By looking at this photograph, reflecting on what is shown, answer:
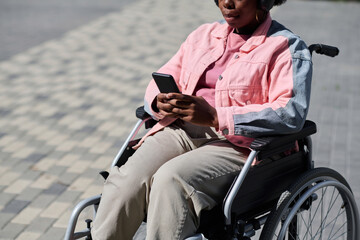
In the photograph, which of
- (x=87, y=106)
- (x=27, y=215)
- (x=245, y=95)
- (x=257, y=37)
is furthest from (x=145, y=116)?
(x=87, y=106)

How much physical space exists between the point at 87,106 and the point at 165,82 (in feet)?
11.0

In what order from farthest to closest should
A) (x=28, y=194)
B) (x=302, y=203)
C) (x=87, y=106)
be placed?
(x=87, y=106) < (x=28, y=194) < (x=302, y=203)

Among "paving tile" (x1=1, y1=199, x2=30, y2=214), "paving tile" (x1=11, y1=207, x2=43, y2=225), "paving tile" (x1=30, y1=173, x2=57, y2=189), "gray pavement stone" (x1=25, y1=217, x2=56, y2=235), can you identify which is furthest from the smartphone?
"paving tile" (x1=30, y1=173, x2=57, y2=189)

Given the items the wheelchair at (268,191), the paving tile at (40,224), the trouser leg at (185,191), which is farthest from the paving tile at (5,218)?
the trouser leg at (185,191)

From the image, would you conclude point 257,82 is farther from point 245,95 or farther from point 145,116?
point 145,116

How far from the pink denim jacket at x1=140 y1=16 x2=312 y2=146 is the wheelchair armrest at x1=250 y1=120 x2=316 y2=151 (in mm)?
35

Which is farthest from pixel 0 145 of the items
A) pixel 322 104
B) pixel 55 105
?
pixel 322 104

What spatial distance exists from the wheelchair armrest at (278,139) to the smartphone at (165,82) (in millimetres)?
413

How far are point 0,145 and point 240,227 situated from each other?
9.89 ft

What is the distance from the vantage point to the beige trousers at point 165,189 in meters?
2.26

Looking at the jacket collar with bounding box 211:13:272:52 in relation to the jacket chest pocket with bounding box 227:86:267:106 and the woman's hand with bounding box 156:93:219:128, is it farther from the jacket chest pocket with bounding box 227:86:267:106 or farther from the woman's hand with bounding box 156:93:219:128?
the woman's hand with bounding box 156:93:219:128

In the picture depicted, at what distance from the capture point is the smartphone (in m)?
2.37

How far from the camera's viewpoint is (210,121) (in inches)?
96.2

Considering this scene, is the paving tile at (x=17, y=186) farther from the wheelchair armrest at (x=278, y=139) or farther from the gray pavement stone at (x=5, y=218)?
the wheelchair armrest at (x=278, y=139)
